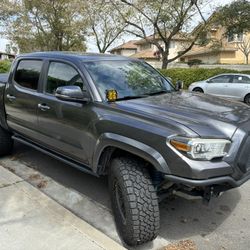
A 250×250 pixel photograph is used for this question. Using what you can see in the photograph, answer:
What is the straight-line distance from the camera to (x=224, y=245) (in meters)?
3.36

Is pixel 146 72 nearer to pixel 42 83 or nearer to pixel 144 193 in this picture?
pixel 42 83

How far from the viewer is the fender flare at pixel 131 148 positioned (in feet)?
9.93

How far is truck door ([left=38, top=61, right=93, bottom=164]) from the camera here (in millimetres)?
3887

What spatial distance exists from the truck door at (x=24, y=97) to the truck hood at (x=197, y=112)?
158 centimetres

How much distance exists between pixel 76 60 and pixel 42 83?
71cm

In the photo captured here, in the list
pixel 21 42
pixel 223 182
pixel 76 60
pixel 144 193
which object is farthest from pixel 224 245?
pixel 21 42

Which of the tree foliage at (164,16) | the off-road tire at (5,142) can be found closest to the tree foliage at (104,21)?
the tree foliage at (164,16)

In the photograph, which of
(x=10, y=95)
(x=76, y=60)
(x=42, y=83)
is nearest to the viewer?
(x=76, y=60)

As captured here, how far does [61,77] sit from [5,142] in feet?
6.10

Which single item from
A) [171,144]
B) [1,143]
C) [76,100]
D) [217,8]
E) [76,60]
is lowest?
[1,143]

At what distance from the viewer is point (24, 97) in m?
4.92

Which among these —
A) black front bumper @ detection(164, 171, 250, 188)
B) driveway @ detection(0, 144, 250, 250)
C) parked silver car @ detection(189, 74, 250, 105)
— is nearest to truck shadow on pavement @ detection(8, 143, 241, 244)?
driveway @ detection(0, 144, 250, 250)

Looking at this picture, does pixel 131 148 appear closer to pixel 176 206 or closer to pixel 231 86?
pixel 176 206

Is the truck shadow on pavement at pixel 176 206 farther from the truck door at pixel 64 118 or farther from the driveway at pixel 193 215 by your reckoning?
the truck door at pixel 64 118
